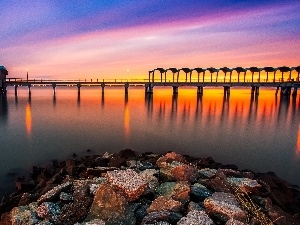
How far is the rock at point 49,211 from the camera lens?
488 cm

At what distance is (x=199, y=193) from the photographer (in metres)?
5.49

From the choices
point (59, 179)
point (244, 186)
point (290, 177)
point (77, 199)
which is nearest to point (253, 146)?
point (290, 177)

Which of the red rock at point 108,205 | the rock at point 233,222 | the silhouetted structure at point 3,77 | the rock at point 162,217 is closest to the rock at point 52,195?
the red rock at point 108,205

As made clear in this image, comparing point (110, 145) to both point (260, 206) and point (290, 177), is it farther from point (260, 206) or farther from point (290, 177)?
point (260, 206)

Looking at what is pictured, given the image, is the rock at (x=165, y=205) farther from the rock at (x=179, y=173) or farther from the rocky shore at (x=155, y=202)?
the rock at (x=179, y=173)

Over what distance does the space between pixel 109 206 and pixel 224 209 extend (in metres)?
2.02

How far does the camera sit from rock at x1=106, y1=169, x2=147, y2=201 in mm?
4973

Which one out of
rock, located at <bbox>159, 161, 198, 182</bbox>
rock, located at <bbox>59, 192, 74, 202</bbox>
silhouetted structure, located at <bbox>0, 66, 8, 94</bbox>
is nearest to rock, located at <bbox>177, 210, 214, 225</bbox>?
rock, located at <bbox>159, 161, 198, 182</bbox>

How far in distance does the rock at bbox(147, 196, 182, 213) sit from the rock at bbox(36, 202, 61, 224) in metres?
1.71

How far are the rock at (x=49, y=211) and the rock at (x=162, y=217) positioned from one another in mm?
1634

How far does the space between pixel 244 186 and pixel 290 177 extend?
22.4 feet

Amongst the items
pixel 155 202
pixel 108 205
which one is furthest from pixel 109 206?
pixel 155 202

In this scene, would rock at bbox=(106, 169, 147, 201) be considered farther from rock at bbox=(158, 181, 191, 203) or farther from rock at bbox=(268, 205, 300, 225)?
rock at bbox=(268, 205, 300, 225)

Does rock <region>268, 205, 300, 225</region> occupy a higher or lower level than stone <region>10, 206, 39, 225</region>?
higher
